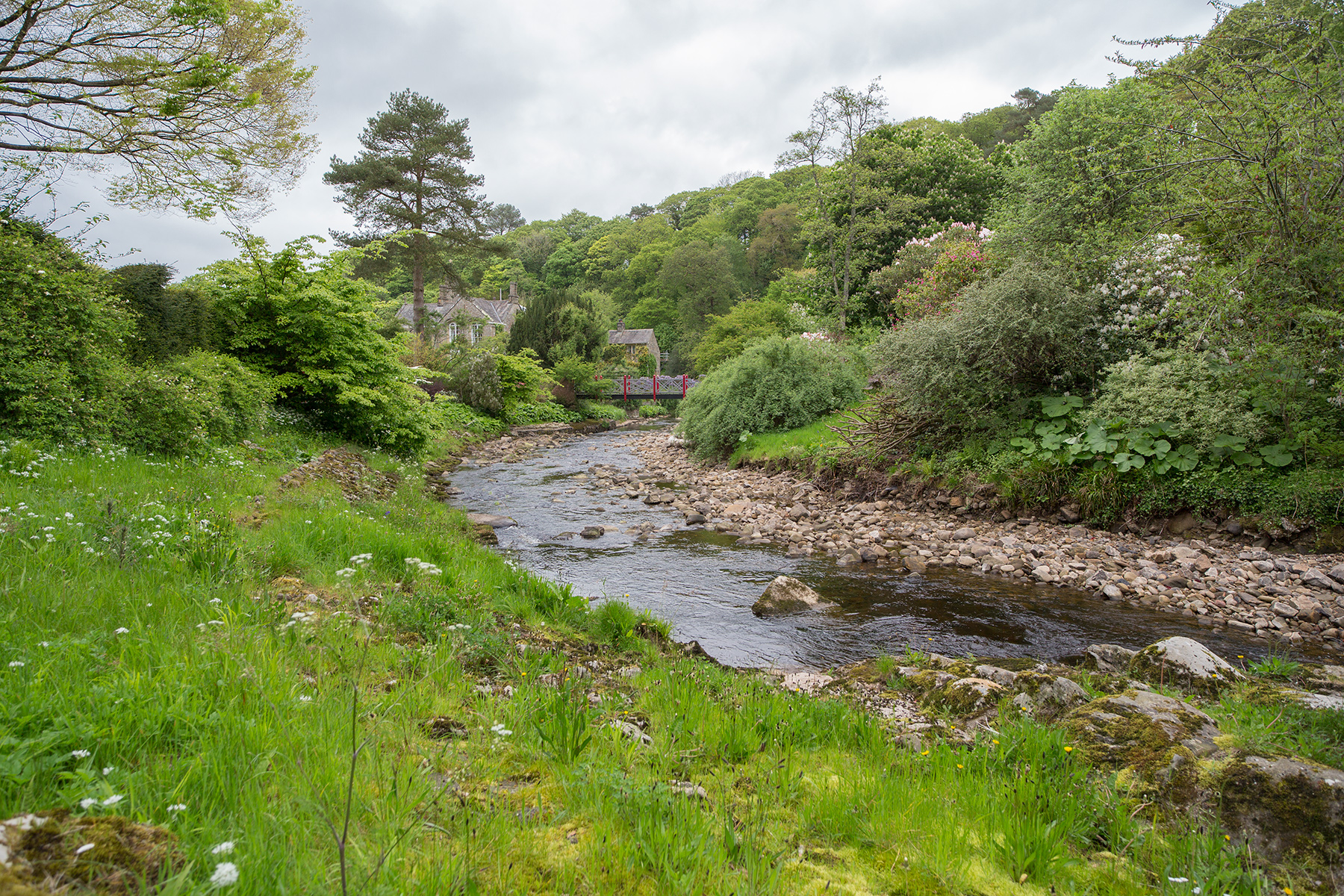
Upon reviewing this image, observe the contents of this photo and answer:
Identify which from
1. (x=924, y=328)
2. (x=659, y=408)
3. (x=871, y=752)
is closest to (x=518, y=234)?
(x=659, y=408)

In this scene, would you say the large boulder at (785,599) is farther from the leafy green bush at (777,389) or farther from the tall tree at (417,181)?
the tall tree at (417,181)

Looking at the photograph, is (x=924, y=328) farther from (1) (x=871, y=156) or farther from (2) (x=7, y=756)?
(1) (x=871, y=156)

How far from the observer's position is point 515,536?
36.0 ft

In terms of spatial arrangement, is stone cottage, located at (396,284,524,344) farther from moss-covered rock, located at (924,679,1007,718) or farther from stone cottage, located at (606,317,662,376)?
moss-covered rock, located at (924,679,1007,718)

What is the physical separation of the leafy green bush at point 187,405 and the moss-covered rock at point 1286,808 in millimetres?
11463

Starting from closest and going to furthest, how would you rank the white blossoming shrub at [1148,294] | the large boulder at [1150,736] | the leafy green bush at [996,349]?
the large boulder at [1150,736] < the white blossoming shrub at [1148,294] < the leafy green bush at [996,349]

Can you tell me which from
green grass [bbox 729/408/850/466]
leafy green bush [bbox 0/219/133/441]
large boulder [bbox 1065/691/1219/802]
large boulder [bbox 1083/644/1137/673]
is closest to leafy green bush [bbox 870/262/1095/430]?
green grass [bbox 729/408/850/466]

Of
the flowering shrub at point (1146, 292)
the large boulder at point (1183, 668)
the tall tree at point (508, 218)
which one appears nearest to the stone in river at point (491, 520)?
the large boulder at point (1183, 668)

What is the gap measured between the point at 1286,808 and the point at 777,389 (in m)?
15.5

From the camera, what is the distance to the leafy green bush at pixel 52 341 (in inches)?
288

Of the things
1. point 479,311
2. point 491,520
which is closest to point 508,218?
point 479,311

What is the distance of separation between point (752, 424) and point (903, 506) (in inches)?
272

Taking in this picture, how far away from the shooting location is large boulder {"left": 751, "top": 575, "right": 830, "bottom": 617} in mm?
7672

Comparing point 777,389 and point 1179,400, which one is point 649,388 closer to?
point 777,389
